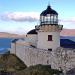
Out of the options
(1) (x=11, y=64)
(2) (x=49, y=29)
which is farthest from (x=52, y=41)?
(1) (x=11, y=64)

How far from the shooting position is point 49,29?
42.7m

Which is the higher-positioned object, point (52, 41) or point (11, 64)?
point (52, 41)

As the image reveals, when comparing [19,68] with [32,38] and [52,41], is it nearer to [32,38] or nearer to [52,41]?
[52,41]

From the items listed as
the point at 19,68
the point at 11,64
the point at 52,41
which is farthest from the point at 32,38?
the point at 52,41

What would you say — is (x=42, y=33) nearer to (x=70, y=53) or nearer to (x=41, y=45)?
(x=41, y=45)

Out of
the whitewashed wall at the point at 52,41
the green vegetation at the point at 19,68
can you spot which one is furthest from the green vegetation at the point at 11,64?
the whitewashed wall at the point at 52,41

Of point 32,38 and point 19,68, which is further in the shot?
point 32,38

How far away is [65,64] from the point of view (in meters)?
29.2

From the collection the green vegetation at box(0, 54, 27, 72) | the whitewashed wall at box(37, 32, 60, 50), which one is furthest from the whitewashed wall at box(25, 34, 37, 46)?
the whitewashed wall at box(37, 32, 60, 50)

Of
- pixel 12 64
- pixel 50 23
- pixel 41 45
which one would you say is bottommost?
pixel 12 64

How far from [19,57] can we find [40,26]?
9673 millimetres

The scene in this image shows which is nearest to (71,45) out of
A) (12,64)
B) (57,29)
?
(57,29)

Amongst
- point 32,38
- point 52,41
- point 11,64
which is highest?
point 52,41

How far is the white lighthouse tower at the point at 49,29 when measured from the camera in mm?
42694
